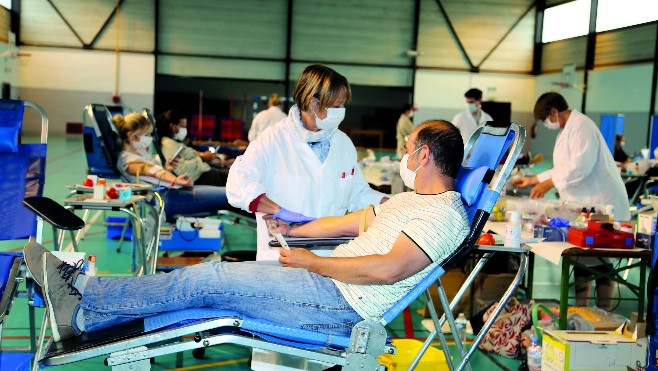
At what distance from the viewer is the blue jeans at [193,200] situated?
5.56 metres

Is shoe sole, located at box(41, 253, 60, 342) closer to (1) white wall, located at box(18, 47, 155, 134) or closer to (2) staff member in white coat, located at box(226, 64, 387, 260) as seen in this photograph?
(2) staff member in white coat, located at box(226, 64, 387, 260)

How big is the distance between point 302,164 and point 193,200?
2.73 meters

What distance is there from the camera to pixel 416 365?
9.53ft

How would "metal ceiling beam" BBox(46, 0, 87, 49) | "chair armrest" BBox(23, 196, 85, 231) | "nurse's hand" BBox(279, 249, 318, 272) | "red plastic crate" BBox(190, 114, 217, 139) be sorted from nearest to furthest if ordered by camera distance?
"nurse's hand" BBox(279, 249, 318, 272)
"chair armrest" BBox(23, 196, 85, 231)
"metal ceiling beam" BBox(46, 0, 87, 49)
"red plastic crate" BBox(190, 114, 217, 139)

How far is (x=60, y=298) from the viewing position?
2219mm

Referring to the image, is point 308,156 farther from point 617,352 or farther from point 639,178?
point 639,178

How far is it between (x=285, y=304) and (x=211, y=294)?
0.23 meters

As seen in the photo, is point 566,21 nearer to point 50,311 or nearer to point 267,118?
point 267,118

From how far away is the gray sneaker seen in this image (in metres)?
2.20

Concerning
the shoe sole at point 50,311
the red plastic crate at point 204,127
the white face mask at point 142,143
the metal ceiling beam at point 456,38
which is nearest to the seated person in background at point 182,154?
the white face mask at point 142,143

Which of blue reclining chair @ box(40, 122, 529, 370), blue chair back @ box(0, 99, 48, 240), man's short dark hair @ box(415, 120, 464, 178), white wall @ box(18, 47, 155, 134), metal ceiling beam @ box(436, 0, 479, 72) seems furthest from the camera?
metal ceiling beam @ box(436, 0, 479, 72)

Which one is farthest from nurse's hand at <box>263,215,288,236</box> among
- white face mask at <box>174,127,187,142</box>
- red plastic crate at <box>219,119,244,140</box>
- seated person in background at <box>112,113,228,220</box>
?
red plastic crate at <box>219,119,244,140</box>

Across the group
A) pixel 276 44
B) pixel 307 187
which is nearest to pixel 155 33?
pixel 276 44

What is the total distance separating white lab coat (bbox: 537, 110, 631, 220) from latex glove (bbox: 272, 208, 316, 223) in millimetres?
2380
